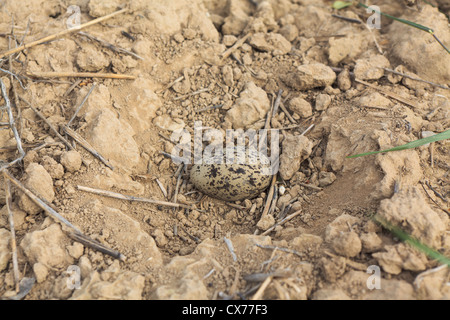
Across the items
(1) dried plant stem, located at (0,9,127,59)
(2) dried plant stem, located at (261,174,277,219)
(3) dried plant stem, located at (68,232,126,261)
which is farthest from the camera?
(1) dried plant stem, located at (0,9,127,59)

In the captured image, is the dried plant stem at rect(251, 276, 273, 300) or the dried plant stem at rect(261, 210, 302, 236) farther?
the dried plant stem at rect(261, 210, 302, 236)

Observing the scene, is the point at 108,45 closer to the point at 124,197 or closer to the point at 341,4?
the point at 124,197

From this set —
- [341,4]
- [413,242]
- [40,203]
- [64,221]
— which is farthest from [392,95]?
[40,203]

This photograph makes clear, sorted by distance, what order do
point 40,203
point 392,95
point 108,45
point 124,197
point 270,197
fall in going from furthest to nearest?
point 108,45 → point 392,95 → point 270,197 → point 124,197 → point 40,203

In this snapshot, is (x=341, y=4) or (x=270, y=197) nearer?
(x=270, y=197)

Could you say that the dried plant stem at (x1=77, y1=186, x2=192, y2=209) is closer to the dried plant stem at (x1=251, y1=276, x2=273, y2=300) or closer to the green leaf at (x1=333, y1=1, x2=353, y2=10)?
the dried plant stem at (x1=251, y1=276, x2=273, y2=300)

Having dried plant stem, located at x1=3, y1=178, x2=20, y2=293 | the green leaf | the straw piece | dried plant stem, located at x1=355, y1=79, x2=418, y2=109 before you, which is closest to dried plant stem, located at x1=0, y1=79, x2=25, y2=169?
dried plant stem, located at x1=3, y1=178, x2=20, y2=293
